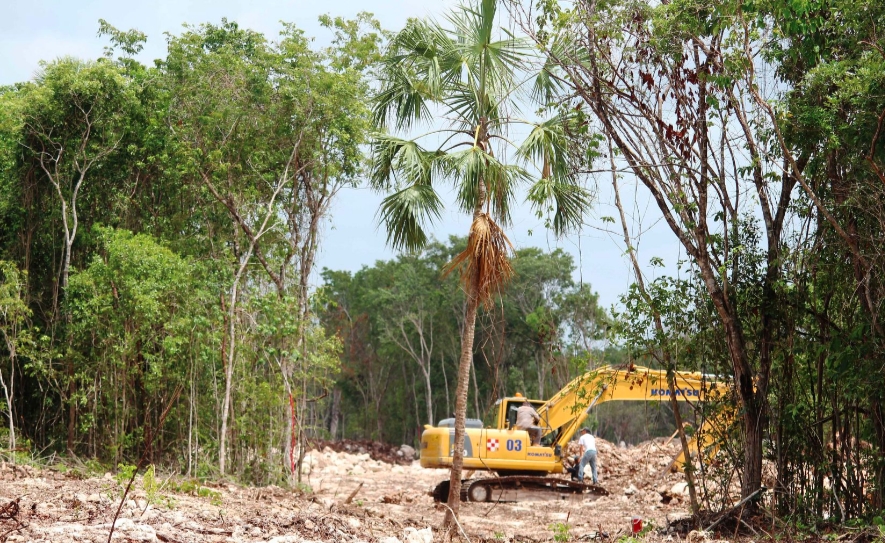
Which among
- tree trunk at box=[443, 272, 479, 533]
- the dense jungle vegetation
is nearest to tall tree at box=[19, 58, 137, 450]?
the dense jungle vegetation

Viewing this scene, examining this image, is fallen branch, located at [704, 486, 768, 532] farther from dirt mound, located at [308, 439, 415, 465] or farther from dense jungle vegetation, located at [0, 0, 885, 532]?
dirt mound, located at [308, 439, 415, 465]

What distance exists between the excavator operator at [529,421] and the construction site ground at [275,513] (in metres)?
1.28

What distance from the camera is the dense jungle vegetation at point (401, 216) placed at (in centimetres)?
902

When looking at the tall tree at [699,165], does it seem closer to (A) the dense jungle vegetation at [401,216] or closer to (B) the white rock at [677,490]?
(A) the dense jungle vegetation at [401,216]

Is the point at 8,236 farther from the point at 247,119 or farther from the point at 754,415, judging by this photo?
the point at 754,415

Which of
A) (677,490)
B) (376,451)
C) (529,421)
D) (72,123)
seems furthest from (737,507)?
(376,451)

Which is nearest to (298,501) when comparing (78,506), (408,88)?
(78,506)

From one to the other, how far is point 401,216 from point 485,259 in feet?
4.13

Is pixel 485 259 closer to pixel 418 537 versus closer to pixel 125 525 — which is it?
pixel 418 537

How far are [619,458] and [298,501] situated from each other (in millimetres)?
13311

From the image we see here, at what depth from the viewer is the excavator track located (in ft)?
55.1

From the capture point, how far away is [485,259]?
37.2 feet

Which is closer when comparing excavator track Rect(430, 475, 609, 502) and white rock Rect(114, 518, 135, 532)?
white rock Rect(114, 518, 135, 532)

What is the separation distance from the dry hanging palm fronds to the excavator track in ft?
20.8
